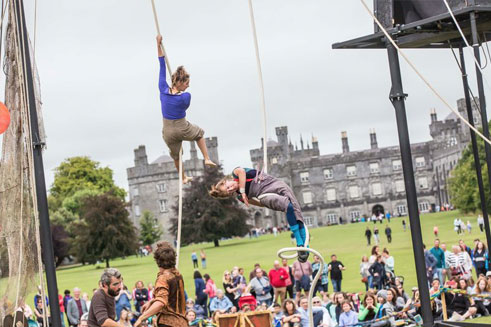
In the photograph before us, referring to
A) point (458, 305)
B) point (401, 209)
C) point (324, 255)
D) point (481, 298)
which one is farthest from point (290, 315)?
point (401, 209)

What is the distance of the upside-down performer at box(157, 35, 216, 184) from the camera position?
7.35 meters

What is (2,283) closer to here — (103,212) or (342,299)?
(342,299)

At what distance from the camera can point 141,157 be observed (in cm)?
8738

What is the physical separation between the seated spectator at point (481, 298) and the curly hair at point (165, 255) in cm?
798

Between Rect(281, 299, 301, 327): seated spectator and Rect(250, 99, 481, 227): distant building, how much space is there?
242 ft

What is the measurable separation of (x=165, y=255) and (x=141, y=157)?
8161cm

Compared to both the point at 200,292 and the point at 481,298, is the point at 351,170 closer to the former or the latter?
the point at 200,292

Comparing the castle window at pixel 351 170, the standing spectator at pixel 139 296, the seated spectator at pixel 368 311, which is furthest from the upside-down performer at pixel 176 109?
the castle window at pixel 351 170

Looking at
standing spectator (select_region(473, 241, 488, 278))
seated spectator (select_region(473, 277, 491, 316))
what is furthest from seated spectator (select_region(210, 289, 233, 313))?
standing spectator (select_region(473, 241, 488, 278))

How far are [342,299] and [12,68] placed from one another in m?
6.46

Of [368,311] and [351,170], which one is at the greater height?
[351,170]

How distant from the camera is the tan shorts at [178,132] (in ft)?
25.1

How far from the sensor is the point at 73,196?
67000 millimetres

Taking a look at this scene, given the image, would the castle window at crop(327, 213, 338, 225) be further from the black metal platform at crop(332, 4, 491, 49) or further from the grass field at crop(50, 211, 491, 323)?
the black metal platform at crop(332, 4, 491, 49)
